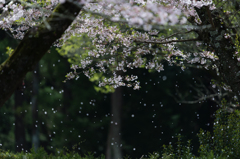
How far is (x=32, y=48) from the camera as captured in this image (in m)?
3.21

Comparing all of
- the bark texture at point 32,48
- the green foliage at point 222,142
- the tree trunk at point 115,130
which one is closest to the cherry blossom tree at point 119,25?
the bark texture at point 32,48

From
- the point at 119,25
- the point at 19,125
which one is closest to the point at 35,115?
the point at 19,125

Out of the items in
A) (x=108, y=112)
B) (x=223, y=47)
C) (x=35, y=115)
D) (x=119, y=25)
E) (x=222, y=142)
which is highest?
(x=223, y=47)

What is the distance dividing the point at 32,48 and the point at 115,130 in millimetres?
5056

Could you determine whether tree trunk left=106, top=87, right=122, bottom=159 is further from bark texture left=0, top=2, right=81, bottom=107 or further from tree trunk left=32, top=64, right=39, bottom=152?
bark texture left=0, top=2, right=81, bottom=107

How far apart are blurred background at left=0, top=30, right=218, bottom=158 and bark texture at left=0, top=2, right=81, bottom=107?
4.81 m

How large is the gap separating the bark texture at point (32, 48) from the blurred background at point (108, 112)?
4809mm

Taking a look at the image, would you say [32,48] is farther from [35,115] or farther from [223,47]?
[35,115]

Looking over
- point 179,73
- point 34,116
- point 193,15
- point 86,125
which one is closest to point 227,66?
point 193,15

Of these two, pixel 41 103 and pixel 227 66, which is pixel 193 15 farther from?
pixel 41 103

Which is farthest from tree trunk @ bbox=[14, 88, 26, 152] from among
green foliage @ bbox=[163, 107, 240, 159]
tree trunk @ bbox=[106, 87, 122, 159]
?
green foliage @ bbox=[163, 107, 240, 159]

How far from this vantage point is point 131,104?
7.87 m

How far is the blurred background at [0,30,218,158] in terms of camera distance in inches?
308

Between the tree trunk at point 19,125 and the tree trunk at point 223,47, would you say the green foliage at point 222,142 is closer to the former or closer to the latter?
the tree trunk at point 223,47
